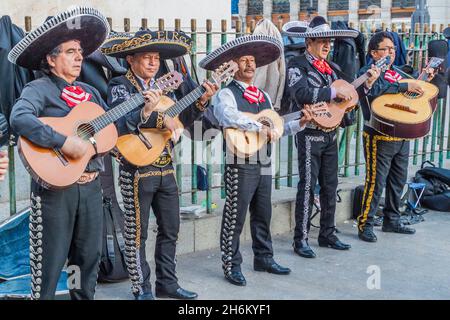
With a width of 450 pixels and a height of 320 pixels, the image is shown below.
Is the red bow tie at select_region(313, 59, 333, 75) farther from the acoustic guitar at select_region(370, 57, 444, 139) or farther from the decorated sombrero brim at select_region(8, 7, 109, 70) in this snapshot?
the decorated sombrero brim at select_region(8, 7, 109, 70)

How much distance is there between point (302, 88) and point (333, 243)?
1.48 metres

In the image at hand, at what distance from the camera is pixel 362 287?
5188 mm

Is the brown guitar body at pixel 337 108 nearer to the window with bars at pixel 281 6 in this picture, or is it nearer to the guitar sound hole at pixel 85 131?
the guitar sound hole at pixel 85 131

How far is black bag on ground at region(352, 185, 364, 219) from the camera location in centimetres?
735

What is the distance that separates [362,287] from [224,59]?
6.54ft

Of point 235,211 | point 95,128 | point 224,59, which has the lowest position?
point 235,211

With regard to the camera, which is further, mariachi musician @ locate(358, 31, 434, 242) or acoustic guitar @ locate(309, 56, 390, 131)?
mariachi musician @ locate(358, 31, 434, 242)

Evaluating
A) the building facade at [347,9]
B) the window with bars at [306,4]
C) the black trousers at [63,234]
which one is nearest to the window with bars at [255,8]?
the building facade at [347,9]

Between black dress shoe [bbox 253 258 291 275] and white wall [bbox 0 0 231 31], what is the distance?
3.20 m

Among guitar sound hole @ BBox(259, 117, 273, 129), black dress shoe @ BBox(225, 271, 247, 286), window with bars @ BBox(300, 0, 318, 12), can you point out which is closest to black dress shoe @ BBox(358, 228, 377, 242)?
black dress shoe @ BBox(225, 271, 247, 286)

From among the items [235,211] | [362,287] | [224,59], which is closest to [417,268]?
[362,287]

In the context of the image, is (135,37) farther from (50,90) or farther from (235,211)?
(235,211)

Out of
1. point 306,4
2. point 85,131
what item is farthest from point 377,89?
point 306,4

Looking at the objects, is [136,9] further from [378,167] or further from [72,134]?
[72,134]
